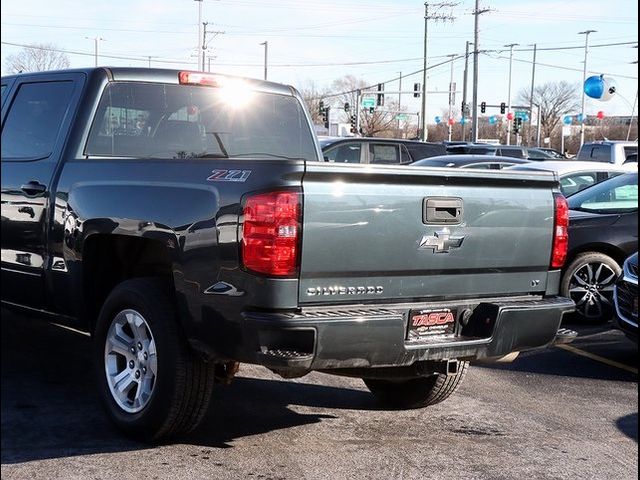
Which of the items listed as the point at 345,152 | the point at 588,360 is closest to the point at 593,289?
the point at 588,360

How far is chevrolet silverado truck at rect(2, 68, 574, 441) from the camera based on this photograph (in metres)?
4.14

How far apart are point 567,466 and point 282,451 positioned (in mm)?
1471

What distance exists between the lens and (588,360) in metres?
7.52

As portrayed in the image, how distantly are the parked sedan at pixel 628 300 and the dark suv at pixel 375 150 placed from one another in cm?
1000

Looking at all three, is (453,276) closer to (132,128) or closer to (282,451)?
(282,451)

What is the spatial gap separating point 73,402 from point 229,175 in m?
1.77

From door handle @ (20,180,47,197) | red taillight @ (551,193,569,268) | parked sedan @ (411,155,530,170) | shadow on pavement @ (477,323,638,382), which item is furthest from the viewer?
parked sedan @ (411,155,530,170)

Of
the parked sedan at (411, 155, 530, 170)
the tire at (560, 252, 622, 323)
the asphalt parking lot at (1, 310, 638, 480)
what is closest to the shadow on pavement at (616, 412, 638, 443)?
the asphalt parking lot at (1, 310, 638, 480)

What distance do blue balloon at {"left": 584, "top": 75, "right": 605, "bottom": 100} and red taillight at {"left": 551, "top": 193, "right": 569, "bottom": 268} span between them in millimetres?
7668

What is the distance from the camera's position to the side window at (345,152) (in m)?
17.6

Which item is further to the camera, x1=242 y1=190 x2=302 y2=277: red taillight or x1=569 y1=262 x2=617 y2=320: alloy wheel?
x1=569 y1=262 x2=617 y2=320: alloy wheel

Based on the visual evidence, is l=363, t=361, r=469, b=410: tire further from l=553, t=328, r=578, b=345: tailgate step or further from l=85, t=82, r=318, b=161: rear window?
l=85, t=82, r=318, b=161: rear window

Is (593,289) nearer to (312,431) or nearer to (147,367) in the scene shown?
(312,431)

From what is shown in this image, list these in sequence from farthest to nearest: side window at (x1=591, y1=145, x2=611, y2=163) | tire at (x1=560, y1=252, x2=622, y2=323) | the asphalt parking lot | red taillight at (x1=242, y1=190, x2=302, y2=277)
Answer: side window at (x1=591, y1=145, x2=611, y2=163), tire at (x1=560, y1=252, x2=622, y2=323), the asphalt parking lot, red taillight at (x1=242, y1=190, x2=302, y2=277)
